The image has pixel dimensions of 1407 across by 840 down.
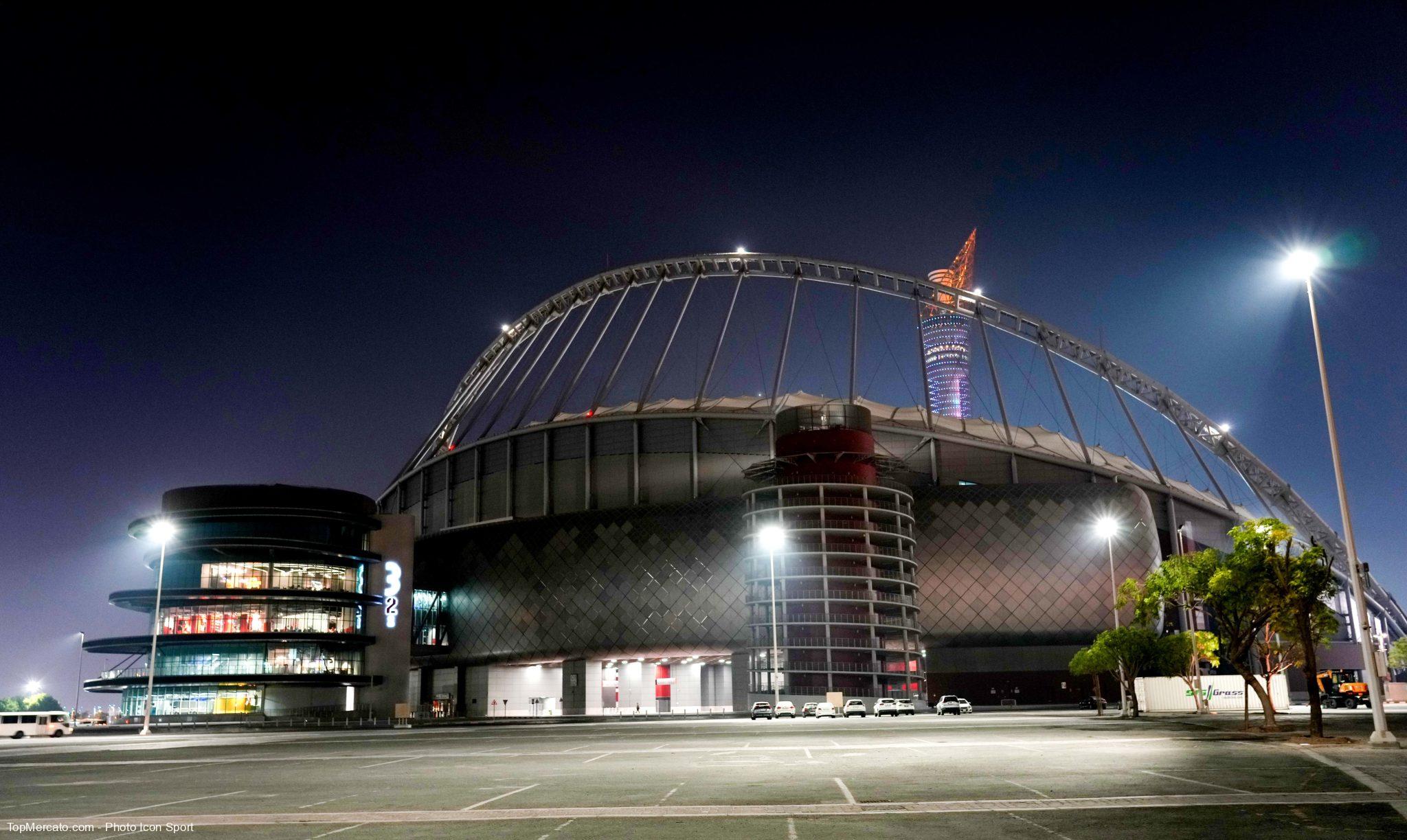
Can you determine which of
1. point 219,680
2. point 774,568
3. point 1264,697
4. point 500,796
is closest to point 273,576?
point 219,680

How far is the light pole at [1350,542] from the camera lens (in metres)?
30.2

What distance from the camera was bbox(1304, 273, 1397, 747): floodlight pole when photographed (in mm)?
30094

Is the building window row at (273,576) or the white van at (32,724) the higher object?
the building window row at (273,576)

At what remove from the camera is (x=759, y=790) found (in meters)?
20.0

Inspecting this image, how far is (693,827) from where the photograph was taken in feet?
48.5

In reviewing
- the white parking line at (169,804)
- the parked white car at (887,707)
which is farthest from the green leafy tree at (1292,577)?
the parked white car at (887,707)

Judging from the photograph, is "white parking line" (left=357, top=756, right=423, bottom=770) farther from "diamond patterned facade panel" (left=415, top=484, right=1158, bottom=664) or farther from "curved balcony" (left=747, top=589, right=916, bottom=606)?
"diamond patterned facade panel" (left=415, top=484, right=1158, bottom=664)

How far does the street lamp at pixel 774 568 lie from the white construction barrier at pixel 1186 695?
27.1 metres

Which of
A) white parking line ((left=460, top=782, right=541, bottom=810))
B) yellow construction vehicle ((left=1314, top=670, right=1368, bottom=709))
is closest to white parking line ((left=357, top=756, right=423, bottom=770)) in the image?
white parking line ((left=460, top=782, right=541, bottom=810))

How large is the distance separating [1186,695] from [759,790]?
214 ft

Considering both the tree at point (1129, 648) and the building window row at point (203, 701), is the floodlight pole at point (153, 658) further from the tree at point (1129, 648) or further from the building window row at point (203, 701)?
the tree at point (1129, 648)

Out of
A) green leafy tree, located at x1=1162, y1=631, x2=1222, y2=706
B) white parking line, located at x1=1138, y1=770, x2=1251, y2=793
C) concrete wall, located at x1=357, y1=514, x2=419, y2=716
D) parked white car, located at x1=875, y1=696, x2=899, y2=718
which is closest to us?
white parking line, located at x1=1138, y1=770, x2=1251, y2=793

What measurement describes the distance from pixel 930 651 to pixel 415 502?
75852 millimetres

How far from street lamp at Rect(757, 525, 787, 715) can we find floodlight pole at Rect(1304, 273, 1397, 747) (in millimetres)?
51906
